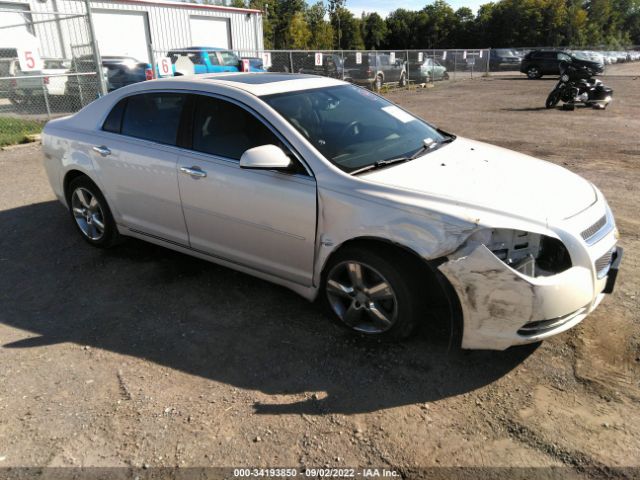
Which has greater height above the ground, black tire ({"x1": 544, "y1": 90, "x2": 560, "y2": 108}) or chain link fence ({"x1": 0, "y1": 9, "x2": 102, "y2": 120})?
chain link fence ({"x1": 0, "y1": 9, "x2": 102, "y2": 120})

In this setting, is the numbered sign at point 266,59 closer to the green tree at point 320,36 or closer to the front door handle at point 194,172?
the front door handle at point 194,172

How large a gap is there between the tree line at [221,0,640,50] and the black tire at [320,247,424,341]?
170 ft

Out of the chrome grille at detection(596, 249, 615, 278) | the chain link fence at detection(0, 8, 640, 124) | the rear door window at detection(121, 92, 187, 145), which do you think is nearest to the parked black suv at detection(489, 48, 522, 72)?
the chain link fence at detection(0, 8, 640, 124)

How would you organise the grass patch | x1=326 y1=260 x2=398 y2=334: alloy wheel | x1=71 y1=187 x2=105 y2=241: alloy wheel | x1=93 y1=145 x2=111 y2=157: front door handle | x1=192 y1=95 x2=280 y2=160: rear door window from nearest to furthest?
x1=326 y1=260 x2=398 y2=334: alloy wheel < x1=192 y1=95 x2=280 y2=160: rear door window < x1=93 y1=145 x2=111 y2=157: front door handle < x1=71 y1=187 x2=105 y2=241: alloy wheel < the grass patch

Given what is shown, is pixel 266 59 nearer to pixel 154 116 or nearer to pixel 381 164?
pixel 154 116

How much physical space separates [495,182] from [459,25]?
72679mm

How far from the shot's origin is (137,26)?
2681 centimetres

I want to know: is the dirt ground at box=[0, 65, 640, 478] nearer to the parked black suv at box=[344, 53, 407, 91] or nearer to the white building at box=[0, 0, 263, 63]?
the parked black suv at box=[344, 53, 407, 91]

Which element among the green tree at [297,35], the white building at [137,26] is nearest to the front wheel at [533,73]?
the white building at [137,26]

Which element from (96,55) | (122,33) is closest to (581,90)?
(96,55)

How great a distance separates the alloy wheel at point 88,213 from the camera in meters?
4.85

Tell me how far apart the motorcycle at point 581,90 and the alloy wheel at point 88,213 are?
13.9 metres

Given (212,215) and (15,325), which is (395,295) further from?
(15,325)

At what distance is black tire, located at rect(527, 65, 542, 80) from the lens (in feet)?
99.3
